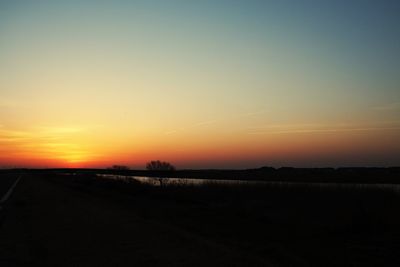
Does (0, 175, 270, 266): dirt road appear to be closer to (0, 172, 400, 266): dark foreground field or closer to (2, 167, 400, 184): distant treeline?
(0, 172, 400, 266): dark foreground field

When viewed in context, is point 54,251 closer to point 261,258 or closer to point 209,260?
point 209,260

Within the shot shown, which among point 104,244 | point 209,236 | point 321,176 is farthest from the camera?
point 321,176

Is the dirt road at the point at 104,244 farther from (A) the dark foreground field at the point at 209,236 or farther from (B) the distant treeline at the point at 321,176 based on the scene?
(B) the distant treeline at the point at 321,176

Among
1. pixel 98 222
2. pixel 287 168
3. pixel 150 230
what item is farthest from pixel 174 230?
pixel 287 168

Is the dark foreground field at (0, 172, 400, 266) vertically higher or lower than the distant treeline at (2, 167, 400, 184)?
lower

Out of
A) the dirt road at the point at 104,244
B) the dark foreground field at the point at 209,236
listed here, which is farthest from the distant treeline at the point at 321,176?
the dirt road at the point at 104,244

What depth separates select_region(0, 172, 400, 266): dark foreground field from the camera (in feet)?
36.1

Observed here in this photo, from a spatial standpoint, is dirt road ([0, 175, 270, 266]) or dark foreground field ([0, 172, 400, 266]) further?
dark foreground field ([0, 172, 400, 266])

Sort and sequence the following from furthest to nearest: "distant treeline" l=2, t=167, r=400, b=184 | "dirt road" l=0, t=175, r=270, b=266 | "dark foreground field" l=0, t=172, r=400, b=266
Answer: "distant treeline" l=2, t=167, r=400, b=184
"dark foreground field" l=0, t=172, r=400, b=266
"dirt road" l=0, t=175, r=270, b=266

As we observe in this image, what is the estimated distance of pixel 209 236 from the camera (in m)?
14.4

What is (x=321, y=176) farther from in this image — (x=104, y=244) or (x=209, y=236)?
(x=104, y=244)

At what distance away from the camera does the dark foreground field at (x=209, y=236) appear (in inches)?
433

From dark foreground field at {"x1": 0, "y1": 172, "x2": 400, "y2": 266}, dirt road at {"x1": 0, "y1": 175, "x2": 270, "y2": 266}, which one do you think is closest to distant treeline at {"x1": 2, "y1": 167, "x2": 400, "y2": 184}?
dark foreground field at {"x1": 0, "y1": 172, "x2": 400, "y2": 266}

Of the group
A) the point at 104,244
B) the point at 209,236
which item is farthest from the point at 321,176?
the point at 104,244
